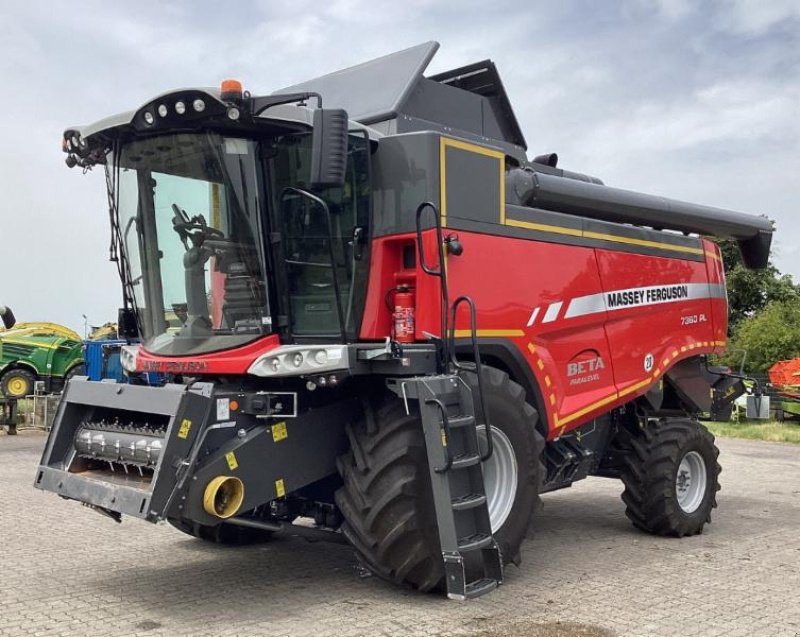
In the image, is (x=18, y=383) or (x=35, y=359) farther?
(x=35, y=359)

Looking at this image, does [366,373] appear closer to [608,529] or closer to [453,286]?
[453,286]

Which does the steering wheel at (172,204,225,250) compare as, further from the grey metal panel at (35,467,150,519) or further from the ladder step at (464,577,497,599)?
the ladder step at (464,577,497,599)

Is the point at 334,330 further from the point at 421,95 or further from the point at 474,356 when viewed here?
the point at 421,95

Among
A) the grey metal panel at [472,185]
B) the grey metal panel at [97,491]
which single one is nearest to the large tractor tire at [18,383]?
the grey metal panel at [97,491]

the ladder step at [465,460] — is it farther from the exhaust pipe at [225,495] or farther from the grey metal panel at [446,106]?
the grey metal panel at [446,106]

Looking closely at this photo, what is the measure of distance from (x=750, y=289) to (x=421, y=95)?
28821 mm

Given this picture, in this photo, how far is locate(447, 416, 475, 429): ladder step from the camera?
484 cm

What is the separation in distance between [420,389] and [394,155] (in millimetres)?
1530

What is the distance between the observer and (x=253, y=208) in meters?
5.00

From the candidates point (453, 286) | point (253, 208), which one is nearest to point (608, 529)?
point (453, 286)

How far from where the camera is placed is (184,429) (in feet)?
14.9

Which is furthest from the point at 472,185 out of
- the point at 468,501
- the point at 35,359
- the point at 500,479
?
the point at 35,359

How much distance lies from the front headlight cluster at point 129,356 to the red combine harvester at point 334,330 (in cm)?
4

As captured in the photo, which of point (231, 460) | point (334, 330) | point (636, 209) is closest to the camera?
point (231, 460)
